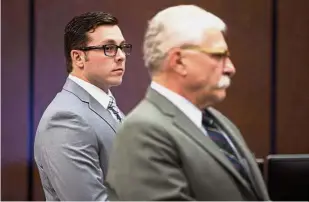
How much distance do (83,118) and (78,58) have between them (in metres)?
0.29

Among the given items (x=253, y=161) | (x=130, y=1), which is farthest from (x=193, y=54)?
(x=130, y=1)

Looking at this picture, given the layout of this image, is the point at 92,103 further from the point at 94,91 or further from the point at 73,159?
the point at 73,159

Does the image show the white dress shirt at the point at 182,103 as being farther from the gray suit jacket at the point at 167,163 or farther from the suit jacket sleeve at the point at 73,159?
the suit jacket sleeve at the point at 73,159

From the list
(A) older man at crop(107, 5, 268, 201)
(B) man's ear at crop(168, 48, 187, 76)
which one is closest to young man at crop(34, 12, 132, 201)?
(A) older man at crop(107, 5, 268, 201)

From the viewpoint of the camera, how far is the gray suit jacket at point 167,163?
4.48 feet

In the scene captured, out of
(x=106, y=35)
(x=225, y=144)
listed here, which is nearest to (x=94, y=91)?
(x=106, y=35)

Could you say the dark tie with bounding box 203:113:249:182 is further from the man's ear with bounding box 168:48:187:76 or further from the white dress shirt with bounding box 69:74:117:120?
the white dress shirt with bounding box 69:74:117:120

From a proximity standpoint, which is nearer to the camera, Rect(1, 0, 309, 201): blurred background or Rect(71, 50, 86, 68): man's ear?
Rect(71, 50, 86, 68): man's ear

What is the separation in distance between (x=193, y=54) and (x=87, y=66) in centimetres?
81

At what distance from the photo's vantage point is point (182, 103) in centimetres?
148

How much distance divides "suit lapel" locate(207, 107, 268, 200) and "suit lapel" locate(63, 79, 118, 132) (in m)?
0.57

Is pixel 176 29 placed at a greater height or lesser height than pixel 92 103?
greater

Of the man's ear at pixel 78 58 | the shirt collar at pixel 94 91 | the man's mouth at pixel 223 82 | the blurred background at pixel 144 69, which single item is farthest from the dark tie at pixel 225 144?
the blurred background at pixel 144 69

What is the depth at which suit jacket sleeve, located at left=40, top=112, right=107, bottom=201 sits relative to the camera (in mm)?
1945
